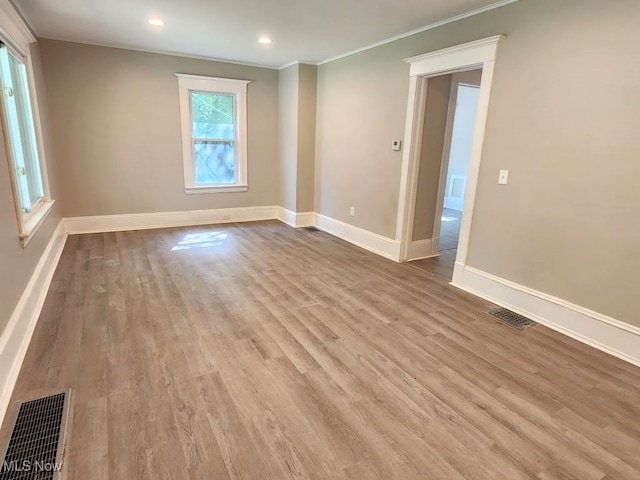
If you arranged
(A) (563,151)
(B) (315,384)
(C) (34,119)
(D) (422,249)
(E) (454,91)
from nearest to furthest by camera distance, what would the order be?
(B) (315,384), (A) (563,151), (C) (34,119), (E) (454,91), (D) (422,249)

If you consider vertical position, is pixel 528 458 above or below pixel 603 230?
below

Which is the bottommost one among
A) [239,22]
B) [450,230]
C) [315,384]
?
[315,384]

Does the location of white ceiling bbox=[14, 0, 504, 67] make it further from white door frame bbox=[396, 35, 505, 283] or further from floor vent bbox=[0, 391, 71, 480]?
floor vent bbox=[0, 391, 71, 480]

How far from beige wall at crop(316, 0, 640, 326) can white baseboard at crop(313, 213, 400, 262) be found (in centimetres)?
115

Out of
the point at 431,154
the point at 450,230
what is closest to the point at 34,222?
the point at 431,154

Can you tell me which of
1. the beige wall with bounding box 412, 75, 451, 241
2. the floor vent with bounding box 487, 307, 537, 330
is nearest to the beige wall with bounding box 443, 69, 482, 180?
the beige wall with bounding box 412, 75, 451, 241

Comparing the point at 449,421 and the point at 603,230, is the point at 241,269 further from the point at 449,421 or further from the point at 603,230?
the point at 603,230

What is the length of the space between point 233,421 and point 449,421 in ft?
3.62

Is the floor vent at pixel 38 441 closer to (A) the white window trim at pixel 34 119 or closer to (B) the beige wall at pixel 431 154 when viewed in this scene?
(A) the white window trim at pixel 34 119

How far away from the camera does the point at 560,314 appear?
2.84 metres

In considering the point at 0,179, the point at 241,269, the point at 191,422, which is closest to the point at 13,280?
the point at 0,179

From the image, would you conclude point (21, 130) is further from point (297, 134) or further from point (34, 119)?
point (297, 134)

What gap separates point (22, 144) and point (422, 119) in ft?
13.0

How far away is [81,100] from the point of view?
4.80m
